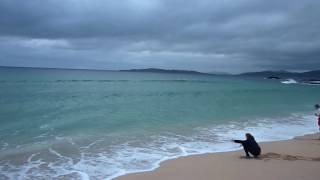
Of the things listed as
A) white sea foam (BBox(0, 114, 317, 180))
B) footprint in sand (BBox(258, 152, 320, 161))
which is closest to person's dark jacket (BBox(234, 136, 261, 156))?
footprint in sand (BBox(258, 152, 320, 161))

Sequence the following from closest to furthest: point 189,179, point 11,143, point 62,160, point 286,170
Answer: point 189,179 → point 286,170 → point 62,160 → point 11,143

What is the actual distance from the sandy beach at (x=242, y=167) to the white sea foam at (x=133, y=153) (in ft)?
2.17

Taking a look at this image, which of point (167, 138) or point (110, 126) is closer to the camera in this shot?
point (167, 138)

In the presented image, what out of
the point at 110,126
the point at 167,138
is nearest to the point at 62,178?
the point at 167,138

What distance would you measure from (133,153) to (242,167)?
3.77 metres

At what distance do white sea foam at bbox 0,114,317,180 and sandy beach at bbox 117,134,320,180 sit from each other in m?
0.66

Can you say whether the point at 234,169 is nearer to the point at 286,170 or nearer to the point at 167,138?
Result: the point at 286,170

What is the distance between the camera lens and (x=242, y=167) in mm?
9797

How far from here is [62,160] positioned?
35.4 ft

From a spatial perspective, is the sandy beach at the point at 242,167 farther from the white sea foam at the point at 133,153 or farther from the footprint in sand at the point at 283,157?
the white sea foam at the point at 133,153

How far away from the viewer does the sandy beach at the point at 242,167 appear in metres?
8.86

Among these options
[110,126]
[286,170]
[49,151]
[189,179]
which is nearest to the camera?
[189,179]

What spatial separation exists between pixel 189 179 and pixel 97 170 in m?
2.61

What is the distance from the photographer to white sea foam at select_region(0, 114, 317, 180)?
31.1 ft
